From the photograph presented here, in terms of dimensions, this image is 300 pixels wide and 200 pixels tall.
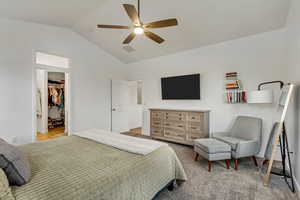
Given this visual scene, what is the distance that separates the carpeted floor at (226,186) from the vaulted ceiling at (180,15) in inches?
110

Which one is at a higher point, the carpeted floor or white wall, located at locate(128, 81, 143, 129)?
white wall, located at locate(128, 81, 143, 129)

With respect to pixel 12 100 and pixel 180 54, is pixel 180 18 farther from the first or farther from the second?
pixel 12 100

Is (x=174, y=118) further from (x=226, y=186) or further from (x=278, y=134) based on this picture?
(x=278, y=134)

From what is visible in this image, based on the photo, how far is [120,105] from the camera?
5.54m

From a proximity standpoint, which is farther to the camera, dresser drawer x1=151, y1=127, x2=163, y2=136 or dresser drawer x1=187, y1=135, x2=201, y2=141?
dresser drawer x1=151, y1=127, x2=163, y2=136

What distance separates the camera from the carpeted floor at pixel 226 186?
6.49 feet

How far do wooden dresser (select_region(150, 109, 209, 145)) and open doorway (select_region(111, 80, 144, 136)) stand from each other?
1078 mm

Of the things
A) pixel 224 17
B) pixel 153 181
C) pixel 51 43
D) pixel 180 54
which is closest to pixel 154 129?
pixel 180 54

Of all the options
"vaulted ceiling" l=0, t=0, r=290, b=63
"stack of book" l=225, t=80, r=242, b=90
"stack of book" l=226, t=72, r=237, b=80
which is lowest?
"stack of book" l=225, t=80, r=242, b=90

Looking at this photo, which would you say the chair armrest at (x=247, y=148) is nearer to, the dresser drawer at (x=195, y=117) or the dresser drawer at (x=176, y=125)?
the dresser drawer at (x=195, y=117)

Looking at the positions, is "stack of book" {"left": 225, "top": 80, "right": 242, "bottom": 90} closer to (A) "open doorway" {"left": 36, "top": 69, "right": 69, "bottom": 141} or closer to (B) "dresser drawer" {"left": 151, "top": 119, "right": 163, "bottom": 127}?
(B) "dresser drawer" {"left": 151, "top": 119, "right": 163, "bottom": 127}

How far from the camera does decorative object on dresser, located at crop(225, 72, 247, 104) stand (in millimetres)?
3421

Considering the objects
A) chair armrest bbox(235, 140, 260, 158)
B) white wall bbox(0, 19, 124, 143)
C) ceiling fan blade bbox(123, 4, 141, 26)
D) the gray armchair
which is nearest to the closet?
white wall bbox(0, 19, 124, 143)

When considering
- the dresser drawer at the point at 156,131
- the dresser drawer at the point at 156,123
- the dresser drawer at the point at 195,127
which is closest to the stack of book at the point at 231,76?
the dresser drawer at the point at 195,127
